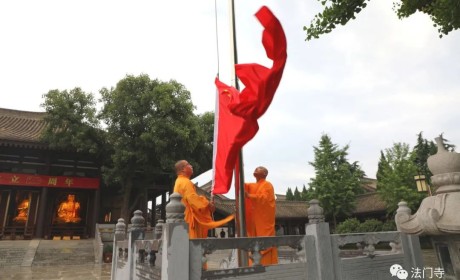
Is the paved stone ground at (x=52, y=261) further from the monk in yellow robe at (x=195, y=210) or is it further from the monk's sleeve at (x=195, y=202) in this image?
the monk's sleeve at (x=195, y=202)

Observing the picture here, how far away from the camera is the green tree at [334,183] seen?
2380 cm

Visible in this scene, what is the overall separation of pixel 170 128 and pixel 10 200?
10919 millimetres

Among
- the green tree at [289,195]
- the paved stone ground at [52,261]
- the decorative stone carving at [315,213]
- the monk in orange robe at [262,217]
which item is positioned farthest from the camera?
the green tree at [289,195]

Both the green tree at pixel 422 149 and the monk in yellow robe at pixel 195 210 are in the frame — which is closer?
the monk in yellow robe at pixel 195 210

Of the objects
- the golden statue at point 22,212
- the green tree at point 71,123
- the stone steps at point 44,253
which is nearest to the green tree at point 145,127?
the green tree at point 71,123

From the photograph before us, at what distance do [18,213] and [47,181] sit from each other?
2690 mm

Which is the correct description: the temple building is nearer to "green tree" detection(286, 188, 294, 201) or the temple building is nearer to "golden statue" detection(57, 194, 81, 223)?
"golden statue" detection(57, 194, 81, 223)

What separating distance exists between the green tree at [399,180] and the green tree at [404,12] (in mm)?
15943

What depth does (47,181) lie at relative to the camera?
58.9 ft

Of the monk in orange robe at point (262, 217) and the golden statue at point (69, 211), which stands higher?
the golden statue at point (69, 211)

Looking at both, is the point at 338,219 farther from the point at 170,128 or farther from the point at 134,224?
the point at 134,224

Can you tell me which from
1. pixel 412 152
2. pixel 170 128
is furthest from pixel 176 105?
pixel 412 152

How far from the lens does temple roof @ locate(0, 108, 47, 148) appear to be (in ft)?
55.9

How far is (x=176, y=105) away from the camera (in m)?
16.8
